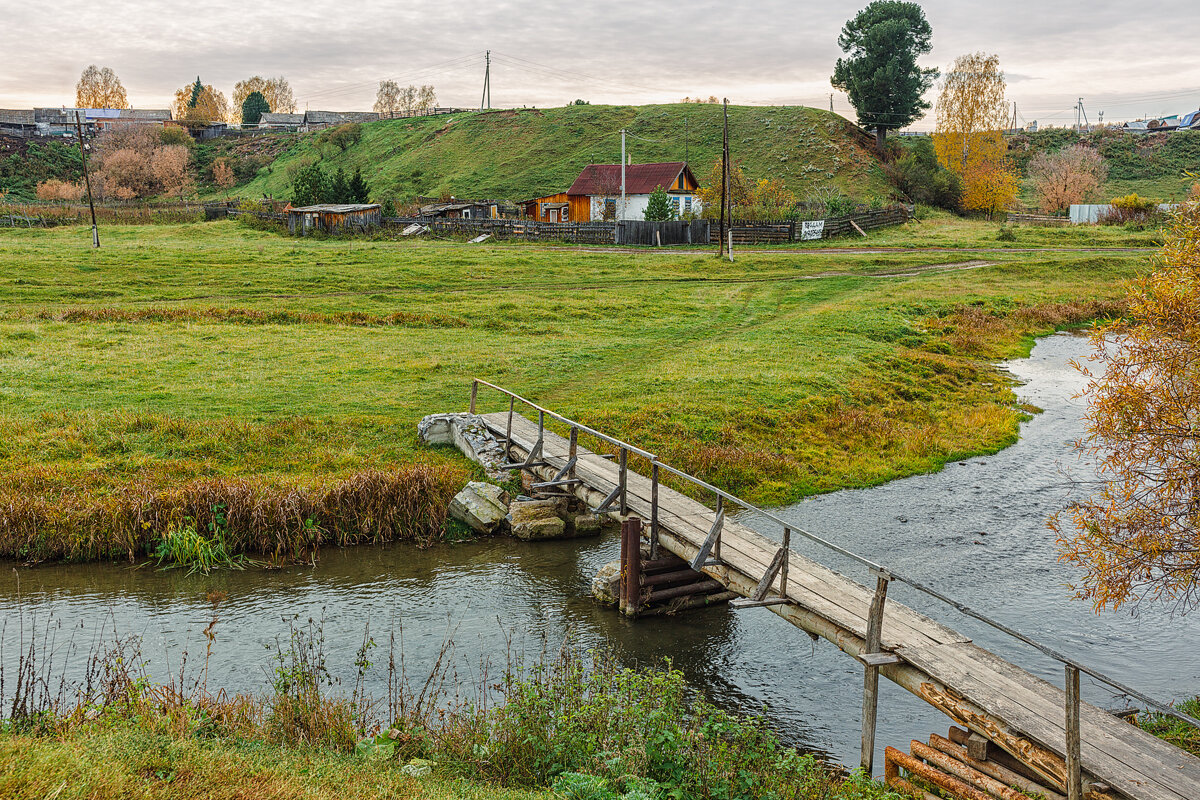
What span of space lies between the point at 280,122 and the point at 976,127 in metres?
129

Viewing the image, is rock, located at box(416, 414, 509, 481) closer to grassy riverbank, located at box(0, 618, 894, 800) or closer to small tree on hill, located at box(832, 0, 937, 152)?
grassy riverbank, located at box(0, 618, 894, 800)

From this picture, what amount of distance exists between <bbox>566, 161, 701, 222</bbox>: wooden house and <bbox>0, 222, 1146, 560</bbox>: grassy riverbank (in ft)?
87.0

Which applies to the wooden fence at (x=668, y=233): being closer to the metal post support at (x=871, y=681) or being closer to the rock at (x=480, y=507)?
the rock at (x=480, y=507)

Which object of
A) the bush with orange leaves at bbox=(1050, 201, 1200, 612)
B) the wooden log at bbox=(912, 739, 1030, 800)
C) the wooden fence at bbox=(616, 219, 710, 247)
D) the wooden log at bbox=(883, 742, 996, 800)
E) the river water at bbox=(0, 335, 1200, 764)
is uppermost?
the wooden fence at bbox=(616, 219, 710, 247)

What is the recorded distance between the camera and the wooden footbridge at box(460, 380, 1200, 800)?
8875 mm

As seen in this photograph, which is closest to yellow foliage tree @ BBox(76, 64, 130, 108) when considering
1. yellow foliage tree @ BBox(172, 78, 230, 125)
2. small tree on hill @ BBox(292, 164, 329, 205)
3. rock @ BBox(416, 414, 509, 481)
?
yellow foliage tree @ BBox(172, 78, 230, 125)

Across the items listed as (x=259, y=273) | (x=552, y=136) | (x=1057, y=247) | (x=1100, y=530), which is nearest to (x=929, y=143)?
(x=1057, y=247)

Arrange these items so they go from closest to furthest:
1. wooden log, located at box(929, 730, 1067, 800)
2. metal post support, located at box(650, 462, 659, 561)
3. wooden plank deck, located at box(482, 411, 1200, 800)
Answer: wooden plank deck, located at box(482, 411, 1200, 800) < wooden log, located at box(929, 730, 1067, 800) < metal post support, located at box(650, 462, 659, 561)

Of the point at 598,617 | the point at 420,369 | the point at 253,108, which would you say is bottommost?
the point at 598,617

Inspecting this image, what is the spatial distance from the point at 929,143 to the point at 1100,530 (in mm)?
97371

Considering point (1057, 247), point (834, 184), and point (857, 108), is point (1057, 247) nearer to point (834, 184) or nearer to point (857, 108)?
point (834, 184)

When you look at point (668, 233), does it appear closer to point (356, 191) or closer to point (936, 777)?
point (356, 191)

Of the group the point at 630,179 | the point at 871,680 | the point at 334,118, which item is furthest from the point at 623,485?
the point at 334,118

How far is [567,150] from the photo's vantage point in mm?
118562
